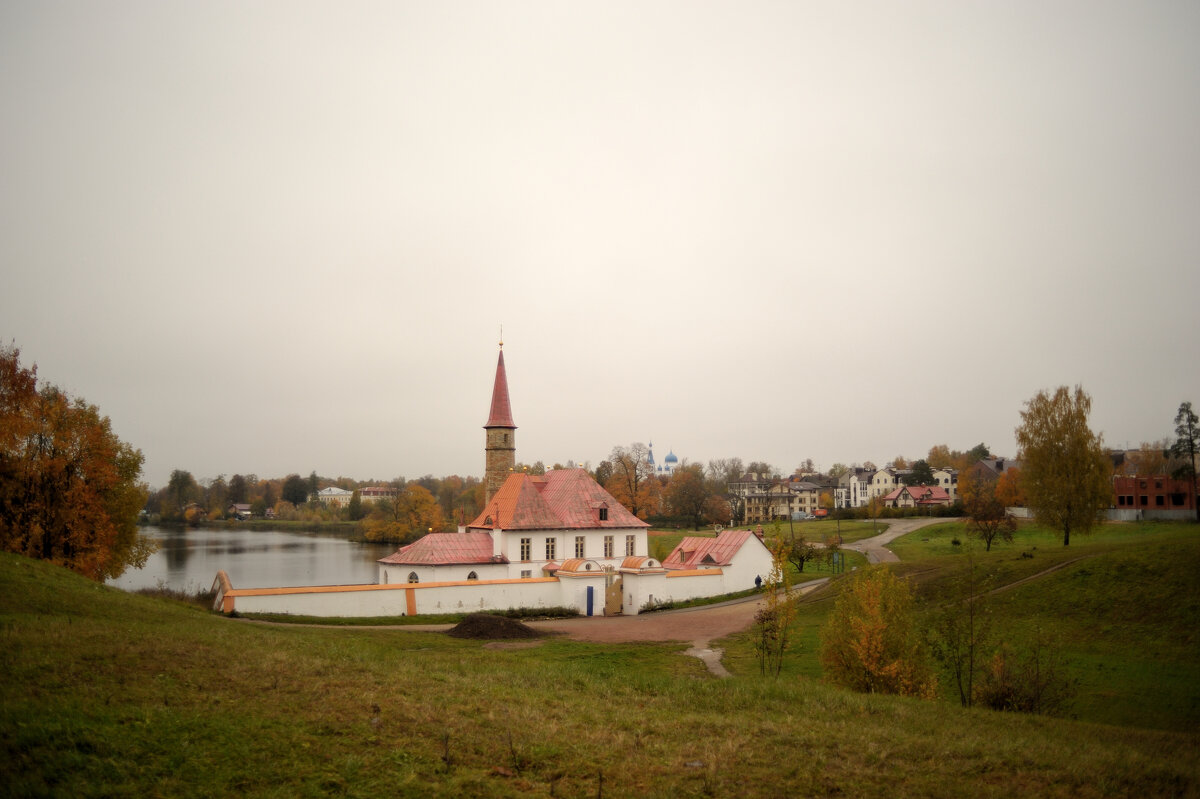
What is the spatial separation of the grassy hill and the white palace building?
15308mm

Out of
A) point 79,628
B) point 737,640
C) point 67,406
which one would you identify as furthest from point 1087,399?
point 67,406

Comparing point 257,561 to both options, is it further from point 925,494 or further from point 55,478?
point 925,494

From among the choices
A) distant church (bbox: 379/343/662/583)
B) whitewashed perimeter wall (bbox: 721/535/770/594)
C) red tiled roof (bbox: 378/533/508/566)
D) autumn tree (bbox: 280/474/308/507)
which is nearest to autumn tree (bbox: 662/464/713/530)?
whitewashed perimeter wall (bbox: 721/535/770/594)

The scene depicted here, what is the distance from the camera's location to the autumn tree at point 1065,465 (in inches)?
1398

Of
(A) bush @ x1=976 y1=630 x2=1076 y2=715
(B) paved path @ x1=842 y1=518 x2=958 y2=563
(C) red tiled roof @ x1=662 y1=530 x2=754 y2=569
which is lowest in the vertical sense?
(B) paved path @ x1=842 y1=518 x2=958 y2=563

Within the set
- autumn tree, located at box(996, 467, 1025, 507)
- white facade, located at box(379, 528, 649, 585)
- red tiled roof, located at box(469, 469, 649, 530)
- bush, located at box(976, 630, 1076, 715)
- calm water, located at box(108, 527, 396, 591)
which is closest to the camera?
bush, located at box(976, 630, 1076, 715)

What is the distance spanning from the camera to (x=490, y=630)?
24.8m

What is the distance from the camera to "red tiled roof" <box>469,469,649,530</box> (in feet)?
121

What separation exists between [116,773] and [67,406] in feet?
108

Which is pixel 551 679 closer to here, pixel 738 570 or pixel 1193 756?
pixel 1193 756

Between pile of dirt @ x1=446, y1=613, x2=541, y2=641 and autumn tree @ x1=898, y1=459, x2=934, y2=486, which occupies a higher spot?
autumn tree @ x1=898, y1=459, x2=934, y2=486

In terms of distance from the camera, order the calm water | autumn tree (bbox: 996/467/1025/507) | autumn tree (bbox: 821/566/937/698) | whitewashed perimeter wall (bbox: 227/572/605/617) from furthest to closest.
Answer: autumn tree (bbox: 996/467/1025/507)
the calm water
whitewashed perimeter wall (bbox: 227/572/605/617)
autumn tree (bbox: 821/566/937/698)

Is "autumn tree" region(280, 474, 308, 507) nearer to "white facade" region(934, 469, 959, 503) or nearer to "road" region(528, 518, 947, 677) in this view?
"white facade" region(934, 469, 959, 503)

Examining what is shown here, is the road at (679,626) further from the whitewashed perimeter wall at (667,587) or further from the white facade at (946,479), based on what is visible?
the white facade at (946,479)
